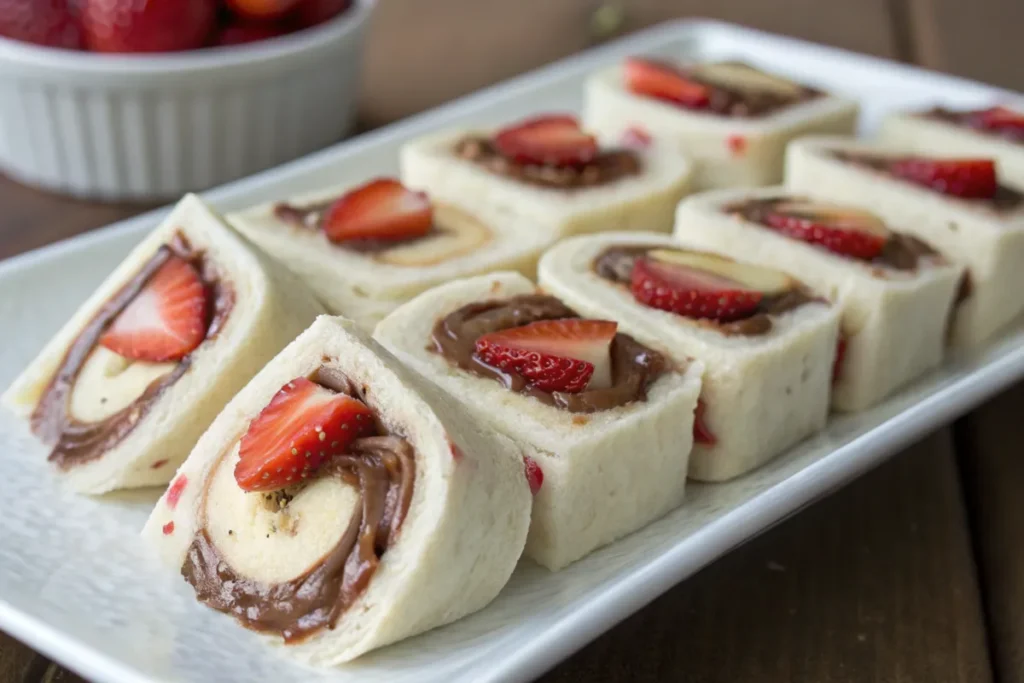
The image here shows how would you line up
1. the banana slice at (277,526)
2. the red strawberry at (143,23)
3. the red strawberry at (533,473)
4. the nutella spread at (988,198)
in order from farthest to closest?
the red strawberry at (143,23) < the nutella spread at (988,198) < the red strawberry at (533,473) < the banana slice at (277,526)

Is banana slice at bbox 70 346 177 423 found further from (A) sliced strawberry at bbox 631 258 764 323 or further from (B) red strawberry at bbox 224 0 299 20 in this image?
(B) red strawberry at bbox 224 0 299 20

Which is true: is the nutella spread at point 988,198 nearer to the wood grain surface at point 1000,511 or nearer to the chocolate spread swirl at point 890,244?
the chocolate spread swirl at point 890,244

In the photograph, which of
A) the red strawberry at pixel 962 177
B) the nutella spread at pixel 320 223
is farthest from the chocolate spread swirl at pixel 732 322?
the red strawberry at pixel 962 177

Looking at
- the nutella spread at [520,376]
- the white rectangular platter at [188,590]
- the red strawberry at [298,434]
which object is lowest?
the white rectangular platter at [188,590]

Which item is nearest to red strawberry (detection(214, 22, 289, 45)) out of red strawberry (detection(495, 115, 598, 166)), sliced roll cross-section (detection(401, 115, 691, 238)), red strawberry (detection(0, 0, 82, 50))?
red strawberry (detection(0, 0, 82, 50))

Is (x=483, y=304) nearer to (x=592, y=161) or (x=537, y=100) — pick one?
(x=592, y=161)

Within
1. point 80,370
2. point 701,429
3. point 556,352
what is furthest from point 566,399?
point 80,370
